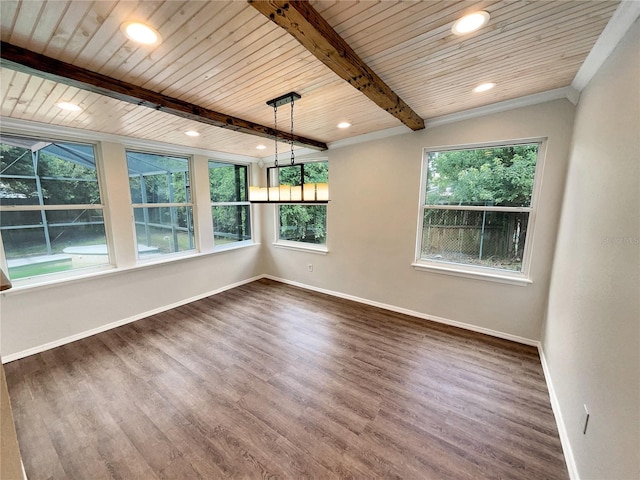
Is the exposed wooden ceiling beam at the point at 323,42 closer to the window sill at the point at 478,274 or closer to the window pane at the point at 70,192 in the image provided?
the window sill at the point at 478,274

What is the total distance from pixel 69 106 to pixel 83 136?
854 mm

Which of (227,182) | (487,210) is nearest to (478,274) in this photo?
(487,210)

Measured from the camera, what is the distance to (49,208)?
9.29ft

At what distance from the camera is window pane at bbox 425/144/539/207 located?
→ 9.25ft

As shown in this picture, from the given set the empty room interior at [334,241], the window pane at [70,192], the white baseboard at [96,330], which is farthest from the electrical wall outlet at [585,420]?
the window pane at [70,192]

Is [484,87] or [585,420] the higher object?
[484,87]

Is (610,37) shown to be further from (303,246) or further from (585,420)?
(303,246)

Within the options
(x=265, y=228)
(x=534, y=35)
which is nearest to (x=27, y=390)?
(x=265, y=228)

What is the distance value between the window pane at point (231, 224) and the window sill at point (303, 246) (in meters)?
0.70

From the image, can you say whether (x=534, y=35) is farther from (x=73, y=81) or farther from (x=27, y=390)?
(x=27, y=390)

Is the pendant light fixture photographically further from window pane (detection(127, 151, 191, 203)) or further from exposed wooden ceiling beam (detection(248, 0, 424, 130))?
window pane (detection(127, 151, 191, 203))

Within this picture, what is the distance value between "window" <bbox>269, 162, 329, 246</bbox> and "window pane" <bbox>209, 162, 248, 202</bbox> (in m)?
0.61

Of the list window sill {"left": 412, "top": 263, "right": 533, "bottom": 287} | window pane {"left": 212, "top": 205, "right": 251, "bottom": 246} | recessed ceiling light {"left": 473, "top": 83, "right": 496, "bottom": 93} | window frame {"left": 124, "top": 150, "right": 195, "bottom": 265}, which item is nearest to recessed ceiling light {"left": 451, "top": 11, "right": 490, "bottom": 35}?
recessed ceiling light {"left": 473, "top": 83, "right": 496, "bottom": 93}

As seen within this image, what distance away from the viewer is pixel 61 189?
2.92 meters
